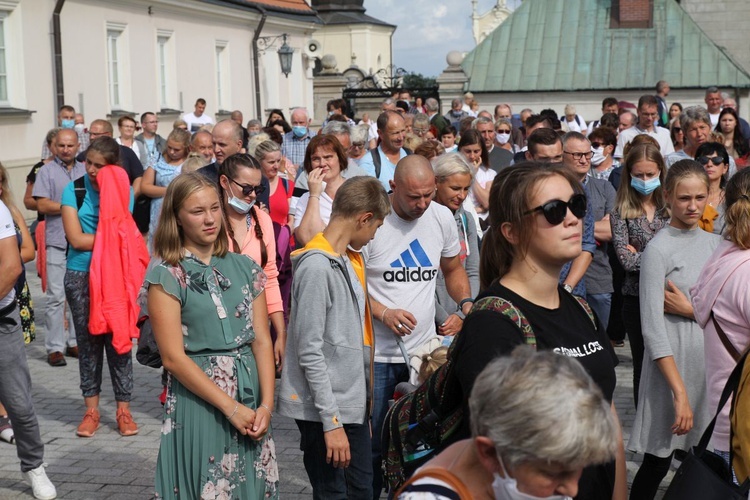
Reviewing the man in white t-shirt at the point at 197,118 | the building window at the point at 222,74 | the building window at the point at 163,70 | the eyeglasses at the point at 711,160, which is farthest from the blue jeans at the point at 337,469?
the building window at the point at 222,74

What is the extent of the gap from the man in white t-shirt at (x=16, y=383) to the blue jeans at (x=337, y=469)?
212 cm

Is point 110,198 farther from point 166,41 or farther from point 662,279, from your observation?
point 166,41

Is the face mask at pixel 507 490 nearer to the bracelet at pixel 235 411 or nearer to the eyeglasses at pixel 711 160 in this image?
the bracelet at pixel 235 411

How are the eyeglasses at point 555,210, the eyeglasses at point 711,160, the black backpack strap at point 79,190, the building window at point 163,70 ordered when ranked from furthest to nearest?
the building window at point 163,70, the black backpack strap at point 79,190, the eyeglasses at point 711,160, the eyeglasses at point 555,210

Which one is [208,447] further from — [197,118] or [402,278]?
[197,118]

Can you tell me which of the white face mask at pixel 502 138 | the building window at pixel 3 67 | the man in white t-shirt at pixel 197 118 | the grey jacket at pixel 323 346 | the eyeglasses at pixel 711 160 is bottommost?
the grey jacket at pixel 323 346

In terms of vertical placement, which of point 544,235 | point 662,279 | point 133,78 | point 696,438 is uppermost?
point 133,78

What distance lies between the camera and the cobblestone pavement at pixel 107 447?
6797mm

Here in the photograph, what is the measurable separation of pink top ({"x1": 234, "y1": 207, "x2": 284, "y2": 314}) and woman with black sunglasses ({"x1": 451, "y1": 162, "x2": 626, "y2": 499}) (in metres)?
3.15

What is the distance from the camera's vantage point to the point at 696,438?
573 centimetres

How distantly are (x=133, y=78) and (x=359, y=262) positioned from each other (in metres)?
23.9

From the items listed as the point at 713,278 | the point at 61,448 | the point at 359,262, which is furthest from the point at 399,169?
the point at 61,448

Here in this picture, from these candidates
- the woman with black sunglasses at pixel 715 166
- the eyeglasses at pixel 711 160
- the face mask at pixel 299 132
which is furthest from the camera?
the face mask at pixel 299 132

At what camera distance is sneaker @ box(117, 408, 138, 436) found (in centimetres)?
792
